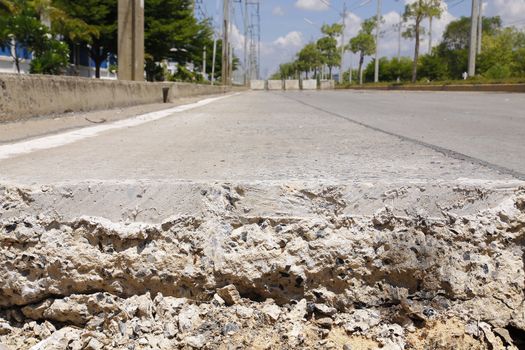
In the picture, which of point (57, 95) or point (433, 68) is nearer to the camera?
point (57, 95)

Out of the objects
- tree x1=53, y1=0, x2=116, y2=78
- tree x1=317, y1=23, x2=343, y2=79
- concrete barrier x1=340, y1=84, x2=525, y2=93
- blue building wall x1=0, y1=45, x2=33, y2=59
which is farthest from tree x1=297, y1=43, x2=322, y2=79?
blue building wall x1=0, y1=45, x2=33, y2=59

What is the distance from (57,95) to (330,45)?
92656 millimetres

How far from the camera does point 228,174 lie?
7.89 feet

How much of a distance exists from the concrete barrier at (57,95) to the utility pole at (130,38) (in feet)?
2.80

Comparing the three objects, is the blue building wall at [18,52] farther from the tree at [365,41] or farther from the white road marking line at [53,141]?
the tree at [365,41]

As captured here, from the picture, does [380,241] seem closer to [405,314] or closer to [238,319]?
[405,314]

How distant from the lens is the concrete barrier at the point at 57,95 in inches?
189

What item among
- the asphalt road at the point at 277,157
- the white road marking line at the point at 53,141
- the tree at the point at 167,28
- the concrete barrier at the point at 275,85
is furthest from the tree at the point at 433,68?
the asphalt road at the point at 277,157

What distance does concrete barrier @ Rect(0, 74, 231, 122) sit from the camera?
4789 millimetres

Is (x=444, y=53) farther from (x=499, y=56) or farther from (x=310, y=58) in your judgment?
(x=310, y=58)

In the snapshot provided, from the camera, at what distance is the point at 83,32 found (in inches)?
1134

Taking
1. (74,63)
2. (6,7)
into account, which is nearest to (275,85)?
(74,63)

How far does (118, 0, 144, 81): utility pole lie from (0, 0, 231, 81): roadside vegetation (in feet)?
36.9

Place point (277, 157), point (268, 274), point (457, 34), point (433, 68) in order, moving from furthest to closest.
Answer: point (457, 34), point (433, 68), point (277, 157), point (268, 274)
